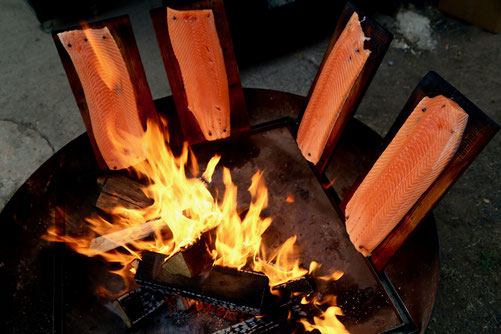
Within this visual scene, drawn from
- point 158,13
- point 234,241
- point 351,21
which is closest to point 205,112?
point 158,13

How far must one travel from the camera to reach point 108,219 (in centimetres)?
240

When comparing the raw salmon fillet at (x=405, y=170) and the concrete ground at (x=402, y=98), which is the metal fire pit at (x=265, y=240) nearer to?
the raw salmon fillet at (x=405, y=170)

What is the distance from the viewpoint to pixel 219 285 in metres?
1.89

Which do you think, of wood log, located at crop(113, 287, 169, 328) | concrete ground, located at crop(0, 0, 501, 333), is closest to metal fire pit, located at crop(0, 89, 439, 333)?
wood log, located at crop(113, 287, 169, 328)

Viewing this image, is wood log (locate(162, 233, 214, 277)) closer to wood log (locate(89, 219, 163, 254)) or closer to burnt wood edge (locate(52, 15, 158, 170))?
wood log (locate(89, 219, 163, 254))

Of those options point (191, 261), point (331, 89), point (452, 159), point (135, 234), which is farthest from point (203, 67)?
point (452, 159)

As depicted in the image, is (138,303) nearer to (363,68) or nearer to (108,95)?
(108,95)

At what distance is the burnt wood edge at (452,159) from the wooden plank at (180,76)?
985 mm

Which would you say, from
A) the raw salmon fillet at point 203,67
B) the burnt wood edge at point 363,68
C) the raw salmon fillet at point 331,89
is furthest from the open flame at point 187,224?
the burnt wood edge at point 363,68

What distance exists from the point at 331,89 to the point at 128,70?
4.01 ft

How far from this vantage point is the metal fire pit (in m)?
1.98

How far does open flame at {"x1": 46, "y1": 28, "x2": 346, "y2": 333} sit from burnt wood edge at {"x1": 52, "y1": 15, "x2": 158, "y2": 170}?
0.11 m

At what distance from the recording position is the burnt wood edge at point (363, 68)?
198cm

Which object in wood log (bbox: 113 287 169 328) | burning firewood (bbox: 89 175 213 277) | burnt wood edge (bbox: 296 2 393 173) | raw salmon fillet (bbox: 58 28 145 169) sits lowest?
wood log (bbox: 113 287 169 328)
